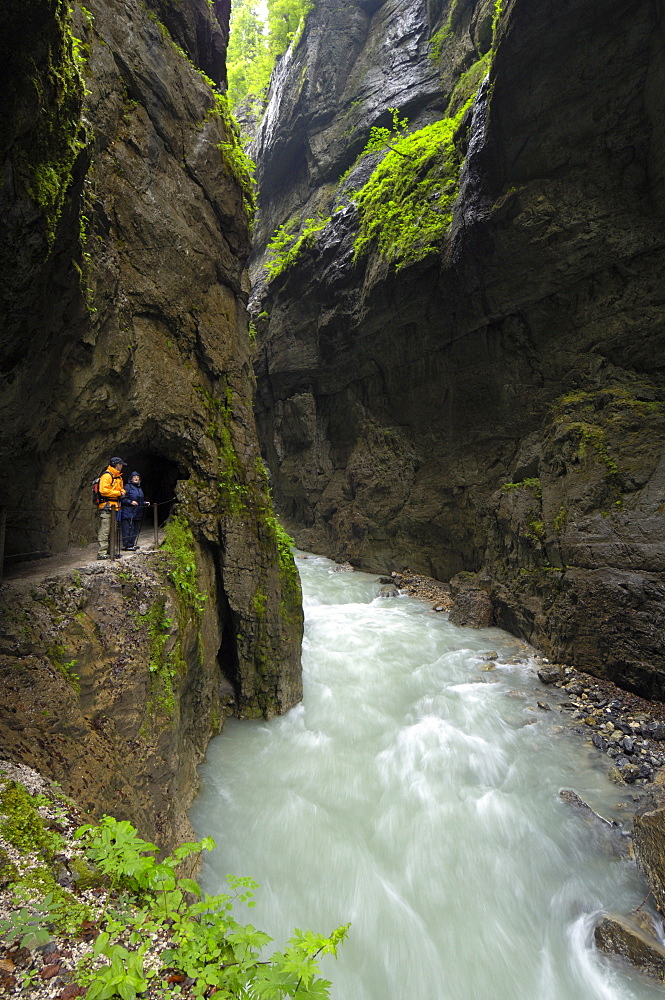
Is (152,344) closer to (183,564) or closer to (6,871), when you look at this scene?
(183,564)

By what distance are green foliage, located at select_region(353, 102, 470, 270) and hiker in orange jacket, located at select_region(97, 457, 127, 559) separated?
12.1m

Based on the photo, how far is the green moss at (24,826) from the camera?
2.70m

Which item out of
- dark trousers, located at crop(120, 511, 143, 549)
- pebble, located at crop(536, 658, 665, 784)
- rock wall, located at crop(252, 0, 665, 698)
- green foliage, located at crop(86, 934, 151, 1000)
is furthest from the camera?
rock wall, located at crop(252, 0, 665, 698)

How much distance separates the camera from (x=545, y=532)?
35.3ft

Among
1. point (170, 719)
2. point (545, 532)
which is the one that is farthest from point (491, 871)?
point (545, 532)

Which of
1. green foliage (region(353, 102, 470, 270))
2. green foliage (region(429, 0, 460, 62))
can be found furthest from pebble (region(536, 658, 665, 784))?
green foliage (region(429, 0, 460, 62))

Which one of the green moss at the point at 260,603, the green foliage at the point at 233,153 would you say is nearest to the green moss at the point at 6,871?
the green moss at the point at 260,603

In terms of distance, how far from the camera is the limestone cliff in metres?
4.29

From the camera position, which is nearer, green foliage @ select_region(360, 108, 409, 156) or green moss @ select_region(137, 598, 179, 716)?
green moss @ select_region(137, 598, 179, 716)

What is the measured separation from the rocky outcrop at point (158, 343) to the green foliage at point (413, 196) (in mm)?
6649

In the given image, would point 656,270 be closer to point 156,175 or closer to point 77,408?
point 156,175

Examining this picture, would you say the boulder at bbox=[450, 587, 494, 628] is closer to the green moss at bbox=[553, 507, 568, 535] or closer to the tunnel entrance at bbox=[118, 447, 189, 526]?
the green moss at bbox=[553, 507, 568, 535]

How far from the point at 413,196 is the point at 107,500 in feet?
47.5

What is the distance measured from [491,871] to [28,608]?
233 inches
